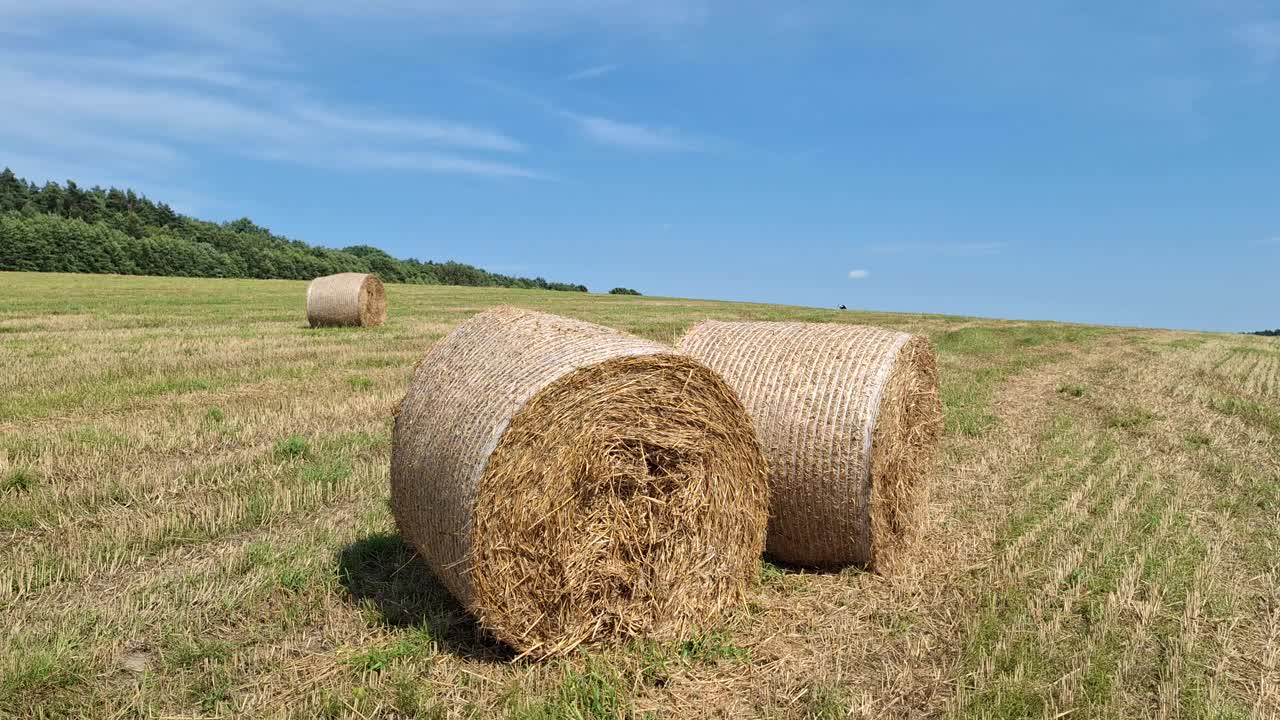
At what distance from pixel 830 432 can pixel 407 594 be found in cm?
286

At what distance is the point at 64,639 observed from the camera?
4.29 metres

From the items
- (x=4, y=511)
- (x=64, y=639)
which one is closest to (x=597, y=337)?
(x=64, y=639)

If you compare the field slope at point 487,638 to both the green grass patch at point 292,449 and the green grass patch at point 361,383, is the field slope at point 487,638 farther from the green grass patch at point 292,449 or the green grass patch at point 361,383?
the green grass patch at point 361,383

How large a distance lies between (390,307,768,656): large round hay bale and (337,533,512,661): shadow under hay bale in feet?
0.91

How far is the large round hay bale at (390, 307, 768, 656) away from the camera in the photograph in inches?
168

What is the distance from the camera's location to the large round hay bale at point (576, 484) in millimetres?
4277

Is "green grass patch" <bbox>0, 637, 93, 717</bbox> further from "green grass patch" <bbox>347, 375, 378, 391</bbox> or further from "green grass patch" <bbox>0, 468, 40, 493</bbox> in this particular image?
"green grass patch" <bbox>347, 375, 378, 391</bbox>

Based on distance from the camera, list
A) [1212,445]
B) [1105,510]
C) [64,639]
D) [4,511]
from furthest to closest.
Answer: [1212,445] < [1105,510] < [4,511] < [64,639]

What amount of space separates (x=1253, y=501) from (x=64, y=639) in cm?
913

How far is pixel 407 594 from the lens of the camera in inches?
197

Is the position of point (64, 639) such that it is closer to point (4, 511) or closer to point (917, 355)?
point (4, 511)

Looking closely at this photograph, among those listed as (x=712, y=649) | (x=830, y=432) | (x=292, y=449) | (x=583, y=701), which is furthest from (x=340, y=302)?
(x=583, y=701)

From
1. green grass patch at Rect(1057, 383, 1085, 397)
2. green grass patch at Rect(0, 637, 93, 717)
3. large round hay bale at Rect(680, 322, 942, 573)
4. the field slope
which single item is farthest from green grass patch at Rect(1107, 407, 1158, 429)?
green grass patch at Rect(0, 637, 93, 717)

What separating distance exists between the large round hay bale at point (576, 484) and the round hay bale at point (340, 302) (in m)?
16.6
